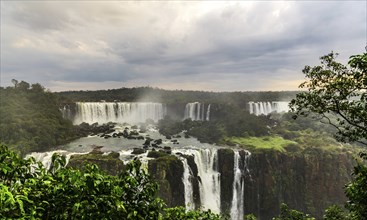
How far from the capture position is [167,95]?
94750 mm

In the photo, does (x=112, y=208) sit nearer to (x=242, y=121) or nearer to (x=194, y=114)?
(x=242, y=121)

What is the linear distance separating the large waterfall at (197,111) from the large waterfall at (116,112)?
21.5 ft

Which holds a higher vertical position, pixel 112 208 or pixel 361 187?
pixel 112 208

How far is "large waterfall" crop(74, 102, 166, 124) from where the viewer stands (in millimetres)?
59594

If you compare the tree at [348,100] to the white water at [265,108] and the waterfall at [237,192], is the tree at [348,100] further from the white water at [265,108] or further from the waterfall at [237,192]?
the white water at [265,108]

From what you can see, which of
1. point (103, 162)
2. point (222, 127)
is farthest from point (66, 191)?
point (222, 127)

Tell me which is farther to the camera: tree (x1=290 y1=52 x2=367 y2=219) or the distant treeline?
the distant treeline

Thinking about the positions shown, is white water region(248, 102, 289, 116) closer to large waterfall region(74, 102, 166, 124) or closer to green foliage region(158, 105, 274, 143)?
green foliage region(158, 105, 274, 143)

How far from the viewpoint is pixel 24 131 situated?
41.0 metres

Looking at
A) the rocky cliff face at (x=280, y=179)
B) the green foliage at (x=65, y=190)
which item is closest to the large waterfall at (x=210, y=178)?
the rocky cliff face at (x=280, y=179)

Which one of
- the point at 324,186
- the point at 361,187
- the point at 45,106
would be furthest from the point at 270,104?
the point at 361,187

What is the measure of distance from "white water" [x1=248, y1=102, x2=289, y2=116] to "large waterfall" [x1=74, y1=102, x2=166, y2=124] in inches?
997

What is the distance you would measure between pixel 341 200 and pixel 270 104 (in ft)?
133

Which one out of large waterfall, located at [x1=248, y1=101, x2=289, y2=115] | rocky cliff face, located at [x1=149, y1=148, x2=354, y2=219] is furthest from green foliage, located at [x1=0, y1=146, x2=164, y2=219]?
large waterfall, located at [x1=248, y1=101, x2=289, y2=115]
